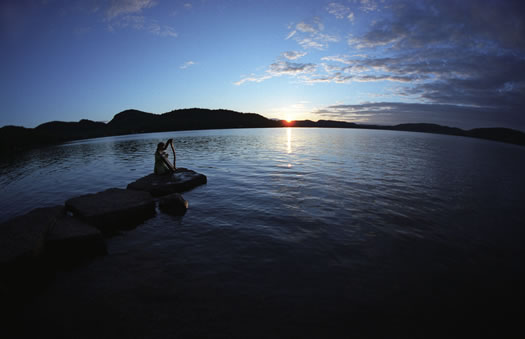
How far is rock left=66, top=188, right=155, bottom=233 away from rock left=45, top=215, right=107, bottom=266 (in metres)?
1.23

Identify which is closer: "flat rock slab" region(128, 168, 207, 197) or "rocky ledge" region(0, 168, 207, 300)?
"rocky ledge" region(0, 168, 207, 300)

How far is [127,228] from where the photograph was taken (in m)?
9.34

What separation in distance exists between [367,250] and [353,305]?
2849 mm

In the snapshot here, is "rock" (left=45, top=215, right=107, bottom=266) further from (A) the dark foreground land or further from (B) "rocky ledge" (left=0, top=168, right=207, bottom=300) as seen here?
(A) the dark foreground land

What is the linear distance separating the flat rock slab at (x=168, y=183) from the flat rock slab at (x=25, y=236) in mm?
5630

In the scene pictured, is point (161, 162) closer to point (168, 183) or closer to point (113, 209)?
point (168, 183)

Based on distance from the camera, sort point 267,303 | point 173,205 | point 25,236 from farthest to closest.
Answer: point 173,205, point 25,236, point 267,303

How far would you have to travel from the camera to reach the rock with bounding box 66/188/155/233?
361 inches

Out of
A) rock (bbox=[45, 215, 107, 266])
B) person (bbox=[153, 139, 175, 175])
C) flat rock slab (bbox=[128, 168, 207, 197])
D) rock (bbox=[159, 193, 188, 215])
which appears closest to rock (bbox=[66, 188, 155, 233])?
rock (bbox=[159, 193, 188, 215])

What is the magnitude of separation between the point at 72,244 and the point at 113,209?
98.6 inches

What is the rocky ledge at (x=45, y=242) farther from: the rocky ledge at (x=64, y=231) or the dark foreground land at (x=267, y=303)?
the dark foreground land at (x=267, y=303)

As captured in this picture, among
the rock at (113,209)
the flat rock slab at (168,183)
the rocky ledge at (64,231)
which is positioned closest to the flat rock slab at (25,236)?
the rocky ledge at (64,231)

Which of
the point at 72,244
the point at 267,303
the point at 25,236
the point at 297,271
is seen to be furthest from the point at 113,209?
the point at 297,271

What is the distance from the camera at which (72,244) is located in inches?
285
